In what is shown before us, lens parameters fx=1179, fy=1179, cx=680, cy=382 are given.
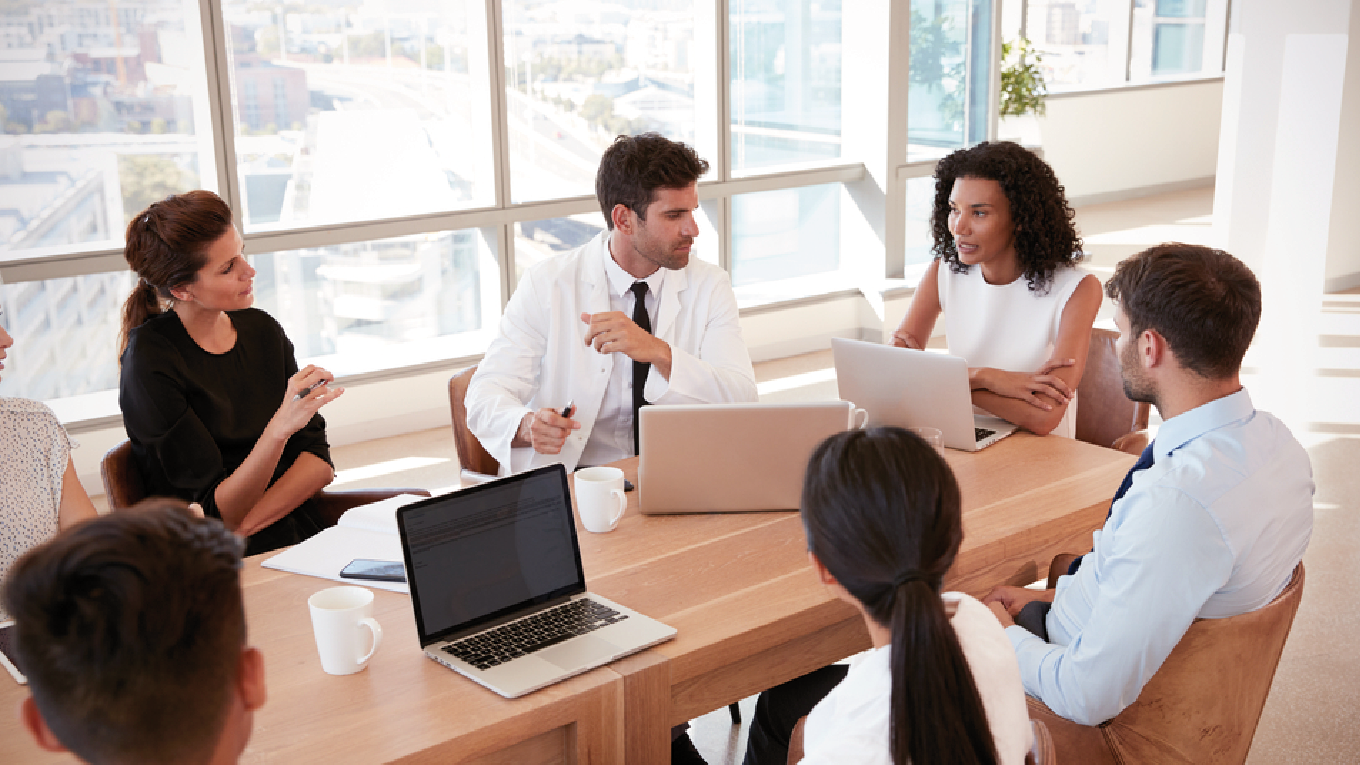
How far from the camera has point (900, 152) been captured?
6.27 meters

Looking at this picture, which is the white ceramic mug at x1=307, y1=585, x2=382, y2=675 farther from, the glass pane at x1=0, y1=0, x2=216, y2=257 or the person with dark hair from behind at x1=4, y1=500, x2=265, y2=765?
the glass pane at x1=0, y1=0, x2=216, y2=257

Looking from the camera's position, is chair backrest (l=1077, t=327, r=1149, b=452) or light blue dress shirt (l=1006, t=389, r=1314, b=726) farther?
chair backrest (l=1077, t=327, r=1149, b=452)

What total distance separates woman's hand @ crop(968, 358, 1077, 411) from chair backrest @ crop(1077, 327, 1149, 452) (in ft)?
0.78

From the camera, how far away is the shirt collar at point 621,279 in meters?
2.93

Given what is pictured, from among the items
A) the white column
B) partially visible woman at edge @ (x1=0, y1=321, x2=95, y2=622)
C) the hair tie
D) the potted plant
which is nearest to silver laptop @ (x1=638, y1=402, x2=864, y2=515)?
the hair tie

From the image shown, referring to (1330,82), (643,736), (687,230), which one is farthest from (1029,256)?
(1330,82)

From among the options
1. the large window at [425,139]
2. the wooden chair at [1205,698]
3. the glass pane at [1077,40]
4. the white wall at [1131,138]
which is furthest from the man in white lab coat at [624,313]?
the glass pane at [1077,40]

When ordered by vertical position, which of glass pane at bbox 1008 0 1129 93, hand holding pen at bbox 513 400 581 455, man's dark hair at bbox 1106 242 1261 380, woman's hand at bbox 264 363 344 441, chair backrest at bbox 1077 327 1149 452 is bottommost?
chair backrest at bbox 1077 327 1149 452

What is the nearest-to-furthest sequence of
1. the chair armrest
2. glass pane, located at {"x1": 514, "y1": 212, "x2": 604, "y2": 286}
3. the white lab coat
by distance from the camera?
the chair armrest
the white lab coat
glass pane, located at {"x1": 514, "y1": 212, "x2": 604, "y2": 286}

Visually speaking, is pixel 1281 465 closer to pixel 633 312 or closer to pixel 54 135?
pixel 633 312

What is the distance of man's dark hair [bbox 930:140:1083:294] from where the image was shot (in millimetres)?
2947

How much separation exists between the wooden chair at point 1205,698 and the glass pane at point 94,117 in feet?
12.8

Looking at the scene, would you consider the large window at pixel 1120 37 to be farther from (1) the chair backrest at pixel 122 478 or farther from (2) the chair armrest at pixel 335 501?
(1) the chair backrest at pixel 122 478

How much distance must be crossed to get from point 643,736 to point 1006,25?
977 centimetres
